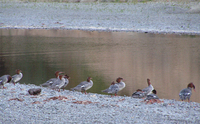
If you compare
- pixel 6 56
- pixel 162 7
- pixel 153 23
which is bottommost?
pixel 6 56

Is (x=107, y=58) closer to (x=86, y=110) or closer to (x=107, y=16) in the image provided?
(x=86, y=110)

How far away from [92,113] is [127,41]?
14.4 m

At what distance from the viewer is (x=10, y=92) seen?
848 centimetres

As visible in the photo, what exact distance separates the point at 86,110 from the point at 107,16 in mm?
23419

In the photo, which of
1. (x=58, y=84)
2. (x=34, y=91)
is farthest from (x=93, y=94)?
(x=34, y=91)

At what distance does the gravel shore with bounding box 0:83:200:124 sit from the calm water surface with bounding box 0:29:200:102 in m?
2.10

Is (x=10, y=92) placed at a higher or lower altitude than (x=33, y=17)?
lower

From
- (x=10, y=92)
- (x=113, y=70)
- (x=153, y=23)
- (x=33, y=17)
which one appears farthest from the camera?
(x=33, y=17)

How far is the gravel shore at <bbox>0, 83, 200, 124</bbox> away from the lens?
616 centimetres

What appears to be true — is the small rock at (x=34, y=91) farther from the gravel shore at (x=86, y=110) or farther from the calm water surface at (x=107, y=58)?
the calm water surface at (x=107, y=58)

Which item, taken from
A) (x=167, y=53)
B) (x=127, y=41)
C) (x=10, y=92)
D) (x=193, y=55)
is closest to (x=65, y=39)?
(x=127, y=41)

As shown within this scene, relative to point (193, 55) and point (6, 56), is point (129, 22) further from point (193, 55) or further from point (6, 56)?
point (6, 56)

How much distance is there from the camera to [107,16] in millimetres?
29656

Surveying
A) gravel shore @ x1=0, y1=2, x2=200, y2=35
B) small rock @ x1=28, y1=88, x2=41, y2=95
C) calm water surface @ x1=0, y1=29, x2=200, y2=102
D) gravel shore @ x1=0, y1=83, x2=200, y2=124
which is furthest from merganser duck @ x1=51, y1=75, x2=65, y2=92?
gravel shore @ x1=0, y1=2, x2=200, y2=35
